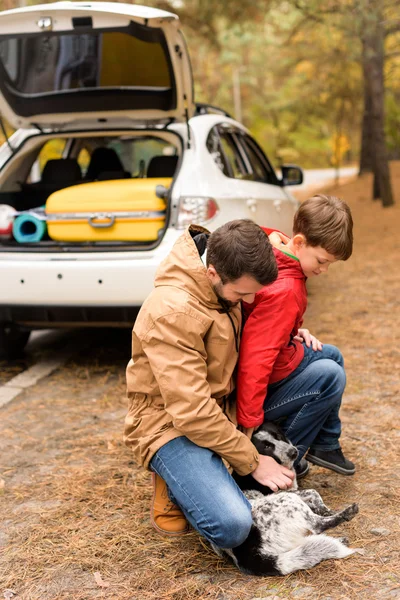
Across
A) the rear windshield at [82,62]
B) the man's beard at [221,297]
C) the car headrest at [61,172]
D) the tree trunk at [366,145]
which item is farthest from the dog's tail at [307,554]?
the tree trunk at [366,145]

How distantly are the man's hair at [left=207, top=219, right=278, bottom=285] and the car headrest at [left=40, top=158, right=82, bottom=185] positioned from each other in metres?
3.60

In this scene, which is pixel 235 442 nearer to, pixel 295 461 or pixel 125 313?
pixel 295 461

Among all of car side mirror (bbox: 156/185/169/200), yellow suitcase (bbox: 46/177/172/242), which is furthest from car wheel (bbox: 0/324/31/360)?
car side mirror (bbox: 156/185/169/200)

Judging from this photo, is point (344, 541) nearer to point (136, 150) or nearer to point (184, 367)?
point (184, 367)

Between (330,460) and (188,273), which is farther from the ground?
(188,273)

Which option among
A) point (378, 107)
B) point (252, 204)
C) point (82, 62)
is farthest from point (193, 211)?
point (378, 107)

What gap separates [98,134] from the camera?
17.4ft

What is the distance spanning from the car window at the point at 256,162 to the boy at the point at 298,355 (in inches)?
117

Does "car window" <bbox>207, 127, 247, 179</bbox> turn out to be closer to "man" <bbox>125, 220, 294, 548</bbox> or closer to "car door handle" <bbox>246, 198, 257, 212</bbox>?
"car door handle" <bbox>246, 198, 257, 212</bbox>

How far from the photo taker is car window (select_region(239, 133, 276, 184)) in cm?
608

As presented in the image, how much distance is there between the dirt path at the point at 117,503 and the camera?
246 cm

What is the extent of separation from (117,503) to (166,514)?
0.39 m

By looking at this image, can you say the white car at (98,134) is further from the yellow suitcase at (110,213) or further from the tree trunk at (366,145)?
the tree trunk at (366,145)

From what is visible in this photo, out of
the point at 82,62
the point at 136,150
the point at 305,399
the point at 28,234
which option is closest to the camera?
the point at 305,399
